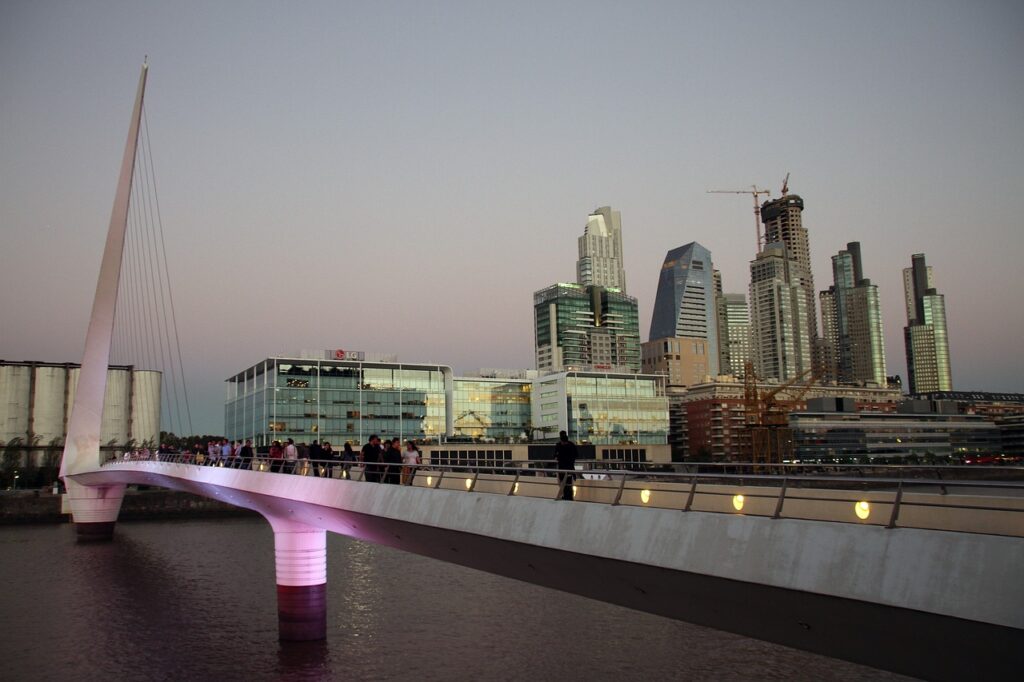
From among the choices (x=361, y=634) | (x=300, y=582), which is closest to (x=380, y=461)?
(x=300, y=582)

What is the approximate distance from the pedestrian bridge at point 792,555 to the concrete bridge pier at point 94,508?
52401 mm

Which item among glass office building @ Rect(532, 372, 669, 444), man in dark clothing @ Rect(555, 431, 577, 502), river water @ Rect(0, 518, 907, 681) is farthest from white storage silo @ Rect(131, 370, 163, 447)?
man in dark clothing @ Rect(555, 431, 577, 502)

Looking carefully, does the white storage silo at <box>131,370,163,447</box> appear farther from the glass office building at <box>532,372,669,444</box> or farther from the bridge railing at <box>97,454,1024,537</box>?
the bridge railing at <box>97,454,1024,537</box>

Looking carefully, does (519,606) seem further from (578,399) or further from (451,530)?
(578,399)

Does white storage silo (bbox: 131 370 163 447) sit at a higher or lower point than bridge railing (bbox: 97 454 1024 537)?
higher

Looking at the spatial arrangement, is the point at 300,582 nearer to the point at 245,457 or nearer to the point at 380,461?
the point at 245,457

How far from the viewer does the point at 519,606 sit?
31.7 metres

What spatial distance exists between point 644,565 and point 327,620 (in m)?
22.0

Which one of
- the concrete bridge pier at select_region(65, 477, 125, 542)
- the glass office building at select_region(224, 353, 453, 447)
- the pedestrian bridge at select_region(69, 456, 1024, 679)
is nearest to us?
the pedestrian bridge at select_region(69, 456, 1024, 679)

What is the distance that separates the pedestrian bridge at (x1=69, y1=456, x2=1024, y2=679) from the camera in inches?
299

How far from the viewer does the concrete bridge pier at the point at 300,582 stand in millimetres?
26922

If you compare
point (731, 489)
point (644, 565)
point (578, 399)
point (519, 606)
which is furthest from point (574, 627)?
point (578, 399)

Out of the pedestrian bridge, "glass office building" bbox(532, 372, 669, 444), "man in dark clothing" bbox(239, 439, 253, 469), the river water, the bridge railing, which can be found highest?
"glass office building" bbox(532, 372, 669, 444)

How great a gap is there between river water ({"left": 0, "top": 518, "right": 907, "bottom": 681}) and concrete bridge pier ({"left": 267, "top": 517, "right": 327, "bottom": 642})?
2.07ft
